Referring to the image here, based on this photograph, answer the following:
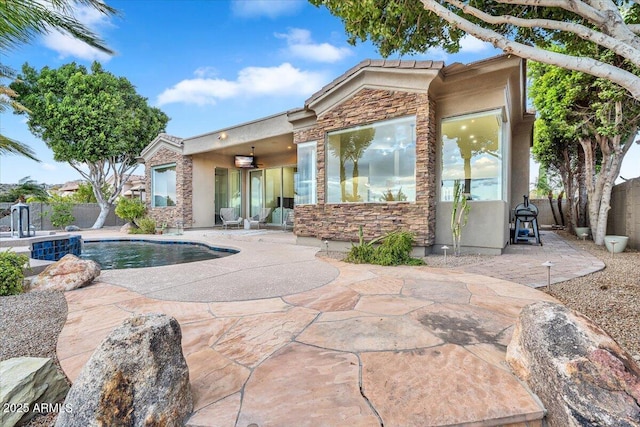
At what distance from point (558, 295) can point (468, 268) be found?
1.52m

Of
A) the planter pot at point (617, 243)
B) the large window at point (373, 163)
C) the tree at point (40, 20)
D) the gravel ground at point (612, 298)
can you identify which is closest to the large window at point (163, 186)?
the large window at point (373, 163)

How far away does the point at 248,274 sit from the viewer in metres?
4.59

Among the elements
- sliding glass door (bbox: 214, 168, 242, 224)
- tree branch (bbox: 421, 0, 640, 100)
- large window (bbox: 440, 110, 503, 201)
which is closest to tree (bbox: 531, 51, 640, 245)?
large window (bbox: 440, 110, 503, 201)

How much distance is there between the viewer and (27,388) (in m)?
1.60

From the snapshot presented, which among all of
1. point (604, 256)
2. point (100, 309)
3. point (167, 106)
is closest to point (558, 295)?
point (604, 256)

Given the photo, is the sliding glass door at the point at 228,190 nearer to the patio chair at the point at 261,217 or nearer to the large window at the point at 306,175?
the patio chair at the point at 261,217

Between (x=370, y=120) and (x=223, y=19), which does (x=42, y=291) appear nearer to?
(x=370, y=120)

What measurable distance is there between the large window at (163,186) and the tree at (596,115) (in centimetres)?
1384

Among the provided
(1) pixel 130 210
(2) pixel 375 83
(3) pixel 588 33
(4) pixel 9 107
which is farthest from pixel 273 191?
(3) pixel 588 33

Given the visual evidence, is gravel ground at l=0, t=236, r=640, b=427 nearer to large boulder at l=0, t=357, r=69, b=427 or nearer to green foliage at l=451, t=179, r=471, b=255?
large boulder at l=0, t=357, r=69, b=427

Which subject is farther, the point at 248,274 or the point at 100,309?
the point at 248,274

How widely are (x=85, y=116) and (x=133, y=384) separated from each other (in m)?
15.9

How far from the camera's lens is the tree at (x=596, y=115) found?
6.75 metres

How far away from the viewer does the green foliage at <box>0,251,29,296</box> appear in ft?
11.8
